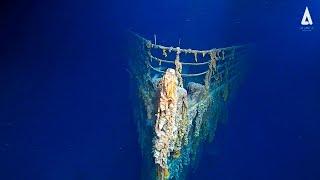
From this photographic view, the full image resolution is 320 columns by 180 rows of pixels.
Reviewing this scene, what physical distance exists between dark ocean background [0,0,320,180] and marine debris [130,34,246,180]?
6cm

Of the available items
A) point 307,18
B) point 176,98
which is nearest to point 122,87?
point 176,98

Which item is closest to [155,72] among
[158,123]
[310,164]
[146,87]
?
[146,87]

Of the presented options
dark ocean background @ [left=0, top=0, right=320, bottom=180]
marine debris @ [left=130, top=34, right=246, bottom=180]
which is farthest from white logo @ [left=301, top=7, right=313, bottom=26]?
marine debris @ [left=130, top=34, right=246, bottom=180]

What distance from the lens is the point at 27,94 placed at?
9.73 ft

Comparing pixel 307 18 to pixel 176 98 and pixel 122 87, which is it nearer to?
pixel 176 98

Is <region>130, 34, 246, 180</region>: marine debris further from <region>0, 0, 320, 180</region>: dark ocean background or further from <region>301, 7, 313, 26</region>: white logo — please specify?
<region>301, 7, 313, 26</region>: white logo

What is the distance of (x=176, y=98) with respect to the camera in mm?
2963

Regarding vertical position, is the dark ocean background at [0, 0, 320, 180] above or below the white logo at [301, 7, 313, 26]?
below

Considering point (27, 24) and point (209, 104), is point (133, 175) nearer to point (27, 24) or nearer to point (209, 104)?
point (209, 104)

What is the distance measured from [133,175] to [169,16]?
3.27ft

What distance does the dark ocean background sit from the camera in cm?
292

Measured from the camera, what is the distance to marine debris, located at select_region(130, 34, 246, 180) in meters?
2.95

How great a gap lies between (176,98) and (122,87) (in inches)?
13.1

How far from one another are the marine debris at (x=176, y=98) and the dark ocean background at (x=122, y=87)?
0.19 ft
